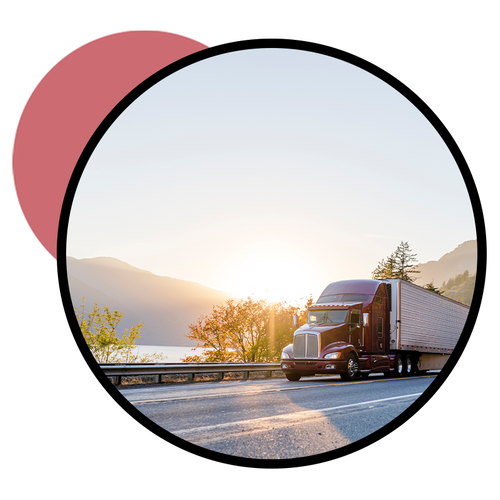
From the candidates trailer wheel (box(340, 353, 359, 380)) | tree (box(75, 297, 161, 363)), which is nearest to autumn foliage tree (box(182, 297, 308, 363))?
tree (box(75, 297, 161, 363))

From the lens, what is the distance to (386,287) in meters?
21.4

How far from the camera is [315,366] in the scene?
1755cm

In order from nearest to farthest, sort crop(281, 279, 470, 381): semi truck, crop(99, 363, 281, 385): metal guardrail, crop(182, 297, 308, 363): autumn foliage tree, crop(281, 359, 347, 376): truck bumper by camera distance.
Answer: crop(99, 363, 281, 385): metal guardrail < crop(281, 359, 347, 376): truck bumper < crop(281, 279, 470, 381): semi truck < crop(182, 297, 308, 363): autumn foliage tree

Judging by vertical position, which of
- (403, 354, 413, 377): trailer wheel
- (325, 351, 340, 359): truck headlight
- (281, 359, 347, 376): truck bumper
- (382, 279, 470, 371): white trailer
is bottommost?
(403, 354, 413, 377): trailer wheel

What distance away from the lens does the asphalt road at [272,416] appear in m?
6.26

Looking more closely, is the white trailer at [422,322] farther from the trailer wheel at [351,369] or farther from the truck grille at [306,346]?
the truck grille at [306,346]

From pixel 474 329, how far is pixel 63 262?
3090 mm

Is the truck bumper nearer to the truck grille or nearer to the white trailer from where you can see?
the truck grille

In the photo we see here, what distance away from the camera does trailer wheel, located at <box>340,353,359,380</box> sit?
1778 cm

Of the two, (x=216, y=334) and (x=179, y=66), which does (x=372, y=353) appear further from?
(x=216, y=334)

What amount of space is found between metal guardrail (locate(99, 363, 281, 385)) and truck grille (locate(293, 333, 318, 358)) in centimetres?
249

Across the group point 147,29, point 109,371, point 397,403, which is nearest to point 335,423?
point 397,403

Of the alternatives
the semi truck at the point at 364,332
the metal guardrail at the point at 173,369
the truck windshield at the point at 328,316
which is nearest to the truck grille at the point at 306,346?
the semi truck at the point at 364,332

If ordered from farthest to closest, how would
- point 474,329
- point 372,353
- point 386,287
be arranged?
1. point 386,287
2. point 372,353
3. point 474,329
